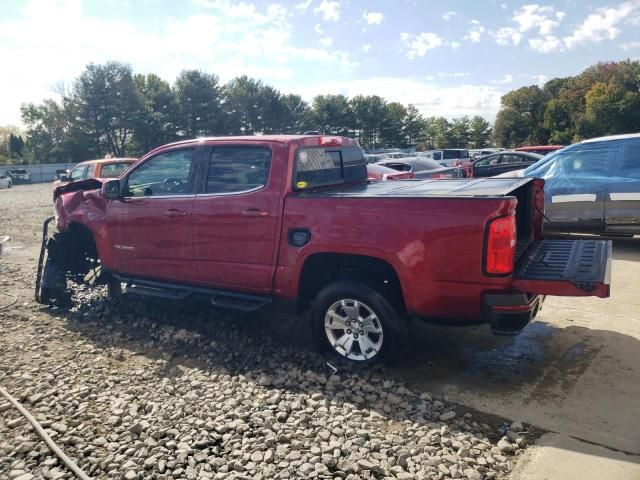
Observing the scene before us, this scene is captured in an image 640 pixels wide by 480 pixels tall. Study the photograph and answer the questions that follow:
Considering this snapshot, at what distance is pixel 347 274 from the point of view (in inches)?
169

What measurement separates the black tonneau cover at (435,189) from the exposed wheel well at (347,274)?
1.83 ft

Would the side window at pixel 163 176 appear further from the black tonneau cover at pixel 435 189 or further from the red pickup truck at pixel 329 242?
the black tonneau cover at pixel 435 189

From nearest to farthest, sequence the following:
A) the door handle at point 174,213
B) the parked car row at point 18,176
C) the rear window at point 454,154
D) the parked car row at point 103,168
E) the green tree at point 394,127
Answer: the door handle at point 174,213, the parked car row at point 103,168, the rear window at point 454,154, the parked car row at point 18,176, the green tree at point 394,127

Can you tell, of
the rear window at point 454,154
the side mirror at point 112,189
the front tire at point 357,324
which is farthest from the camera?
the rear window at point 454,154

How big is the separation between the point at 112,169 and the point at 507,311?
11899 millimetres

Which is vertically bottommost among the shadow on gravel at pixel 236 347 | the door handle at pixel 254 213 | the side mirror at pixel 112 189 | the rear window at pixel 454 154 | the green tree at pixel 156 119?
the shadow on gravel at pixel 236 347

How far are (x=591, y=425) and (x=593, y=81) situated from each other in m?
66.7

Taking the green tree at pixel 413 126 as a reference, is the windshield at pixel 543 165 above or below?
below

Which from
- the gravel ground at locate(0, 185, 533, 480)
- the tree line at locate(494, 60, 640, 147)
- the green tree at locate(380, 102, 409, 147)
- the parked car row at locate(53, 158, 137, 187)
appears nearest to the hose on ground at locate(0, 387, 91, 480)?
the gravel ground at locate(0, 185, 533, 480)

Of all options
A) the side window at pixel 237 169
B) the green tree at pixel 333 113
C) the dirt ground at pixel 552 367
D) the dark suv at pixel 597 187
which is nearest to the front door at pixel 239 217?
the side window at pixel 237 169

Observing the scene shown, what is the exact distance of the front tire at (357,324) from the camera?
3.96 meters

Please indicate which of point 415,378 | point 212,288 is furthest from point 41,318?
point 415,378

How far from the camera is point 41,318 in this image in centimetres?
575

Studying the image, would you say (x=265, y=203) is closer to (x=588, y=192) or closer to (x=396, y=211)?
(x=396, y=211)
